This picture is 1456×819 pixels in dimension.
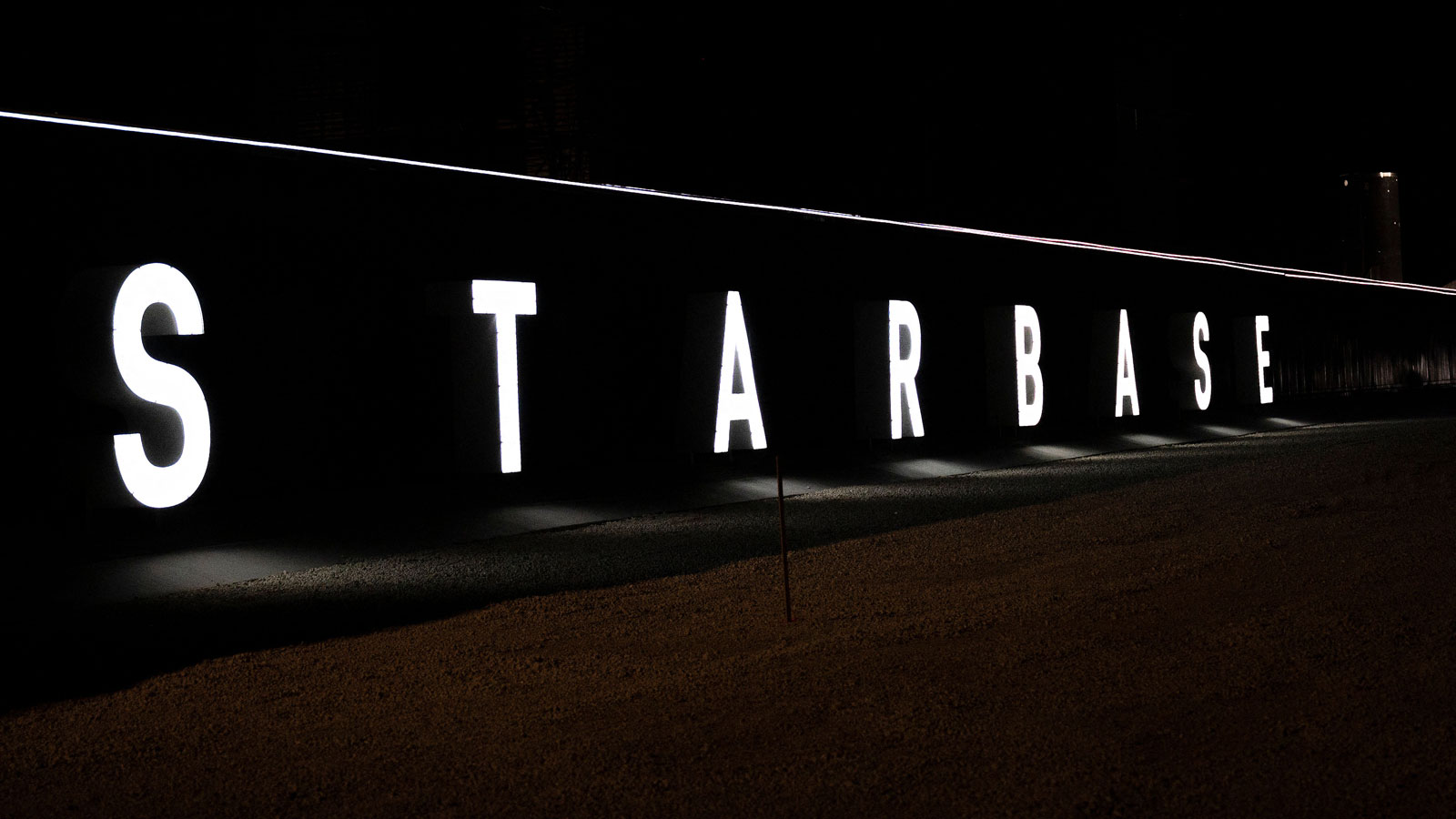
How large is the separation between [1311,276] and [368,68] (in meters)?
23.2

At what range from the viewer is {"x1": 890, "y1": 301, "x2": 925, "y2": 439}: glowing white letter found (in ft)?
60.1

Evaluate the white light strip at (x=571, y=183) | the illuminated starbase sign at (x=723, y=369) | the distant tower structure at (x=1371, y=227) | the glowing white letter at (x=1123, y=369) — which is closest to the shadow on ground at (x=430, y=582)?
the illuminated starbase sign at (x=723, y=369)

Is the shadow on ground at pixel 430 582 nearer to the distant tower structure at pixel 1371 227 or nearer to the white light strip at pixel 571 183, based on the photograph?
the white light strip at pixel 571 183

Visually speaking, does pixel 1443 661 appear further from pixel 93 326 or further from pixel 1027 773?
pixel 93 326

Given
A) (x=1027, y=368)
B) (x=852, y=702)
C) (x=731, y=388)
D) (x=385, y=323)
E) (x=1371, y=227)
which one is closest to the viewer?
(x=852, y=702)

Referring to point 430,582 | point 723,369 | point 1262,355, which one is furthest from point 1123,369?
point 430,582

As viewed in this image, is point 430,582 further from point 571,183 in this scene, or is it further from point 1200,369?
point 1200,369

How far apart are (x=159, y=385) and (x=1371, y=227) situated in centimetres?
4968

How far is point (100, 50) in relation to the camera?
20156 millimetres

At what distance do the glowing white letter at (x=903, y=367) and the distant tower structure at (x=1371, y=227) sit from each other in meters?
37.9

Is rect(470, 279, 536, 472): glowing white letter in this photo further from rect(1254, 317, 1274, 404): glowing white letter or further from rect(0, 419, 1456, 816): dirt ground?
rect(1254, 317, 1274, 404): glowing white letter

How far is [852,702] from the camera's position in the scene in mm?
6133

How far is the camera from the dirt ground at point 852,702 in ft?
16.2

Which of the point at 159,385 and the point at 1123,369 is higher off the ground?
the point at 1123,369
